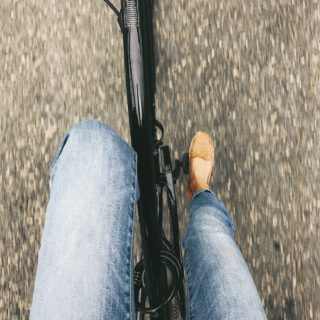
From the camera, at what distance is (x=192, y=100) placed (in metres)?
1.08

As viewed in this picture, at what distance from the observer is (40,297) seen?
0.48 m

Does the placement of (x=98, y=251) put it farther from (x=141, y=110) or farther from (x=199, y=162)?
(x=199, y=162)

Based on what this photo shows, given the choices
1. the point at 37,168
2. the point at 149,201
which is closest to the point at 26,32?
the point at 37,168

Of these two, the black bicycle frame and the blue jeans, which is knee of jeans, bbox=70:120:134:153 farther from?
the black bicycle frame

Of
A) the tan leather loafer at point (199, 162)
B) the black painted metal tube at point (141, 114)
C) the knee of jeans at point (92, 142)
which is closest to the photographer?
the black painted metal tube at point (141, 114)

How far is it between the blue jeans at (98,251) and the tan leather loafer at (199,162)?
37 cm

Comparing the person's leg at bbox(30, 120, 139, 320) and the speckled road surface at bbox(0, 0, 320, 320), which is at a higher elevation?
the speckled road surface at bbox(0, 0, 320, 320)

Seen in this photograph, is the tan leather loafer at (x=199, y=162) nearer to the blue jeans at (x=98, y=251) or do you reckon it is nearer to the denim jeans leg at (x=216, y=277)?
the denim jeans leg at (x=216, y=277)

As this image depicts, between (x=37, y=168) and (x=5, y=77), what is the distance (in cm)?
39

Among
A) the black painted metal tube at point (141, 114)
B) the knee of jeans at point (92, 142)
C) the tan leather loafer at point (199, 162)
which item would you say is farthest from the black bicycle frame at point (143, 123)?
the tan leather loafer at point (199, 162)

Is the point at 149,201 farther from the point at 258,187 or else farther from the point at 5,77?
the point at 5,77

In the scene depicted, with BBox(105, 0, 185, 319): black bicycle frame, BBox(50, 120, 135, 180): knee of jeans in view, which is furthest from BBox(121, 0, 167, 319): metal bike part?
BBox(50, 120, 135, 180): knee of jeans

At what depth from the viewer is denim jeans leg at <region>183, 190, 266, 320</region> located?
0.59 m

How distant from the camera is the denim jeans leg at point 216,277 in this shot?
588mm
